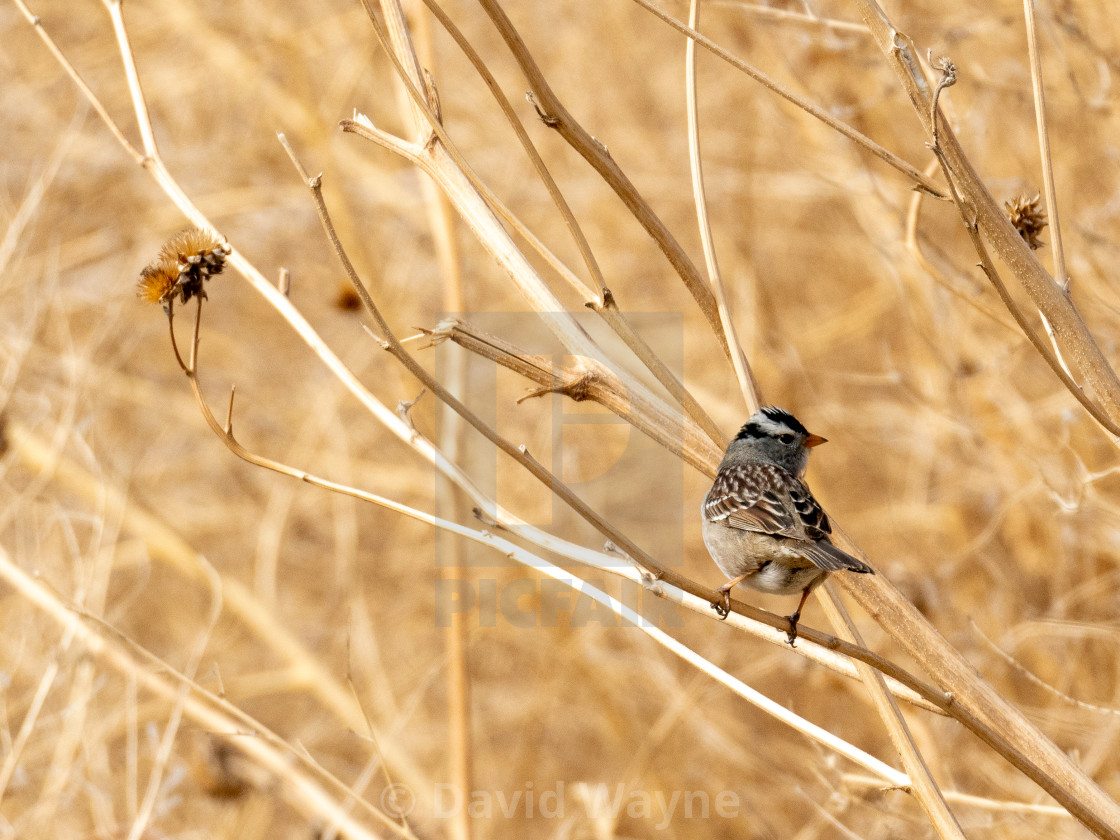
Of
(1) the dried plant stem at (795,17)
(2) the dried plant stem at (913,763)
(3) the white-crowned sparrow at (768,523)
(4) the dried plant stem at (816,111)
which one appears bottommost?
(2) the dried plant stem at (913,763)

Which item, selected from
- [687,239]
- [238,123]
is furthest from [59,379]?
[687,239]

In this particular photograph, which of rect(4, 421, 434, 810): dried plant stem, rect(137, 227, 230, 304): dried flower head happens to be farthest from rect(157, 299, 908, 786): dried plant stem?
rect(4, 421, 434, 810): dried plant stem

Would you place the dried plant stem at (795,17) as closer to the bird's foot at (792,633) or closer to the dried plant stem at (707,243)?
the dried plant stem at (707,243)

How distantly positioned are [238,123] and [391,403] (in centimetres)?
240

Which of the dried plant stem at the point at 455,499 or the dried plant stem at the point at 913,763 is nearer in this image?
the dried plant stem at the point at 913,763

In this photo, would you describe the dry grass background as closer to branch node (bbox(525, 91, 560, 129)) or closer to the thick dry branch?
the thick dry branch

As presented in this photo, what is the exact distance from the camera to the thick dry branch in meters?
1.83


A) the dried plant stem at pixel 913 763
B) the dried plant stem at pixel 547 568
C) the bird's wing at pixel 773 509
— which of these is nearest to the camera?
the dried plant stem at pixel 913 763

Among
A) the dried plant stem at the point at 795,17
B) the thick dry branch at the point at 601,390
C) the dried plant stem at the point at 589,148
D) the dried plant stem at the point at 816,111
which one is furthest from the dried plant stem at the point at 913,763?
the dried plant stem at the point at 795,17

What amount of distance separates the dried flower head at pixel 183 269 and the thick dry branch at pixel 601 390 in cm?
48

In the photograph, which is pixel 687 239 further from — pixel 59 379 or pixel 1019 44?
pixel 59 379

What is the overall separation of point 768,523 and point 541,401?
4.32 meters

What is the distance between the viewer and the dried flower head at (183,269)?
6.27ft

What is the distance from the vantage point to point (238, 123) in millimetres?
7027
